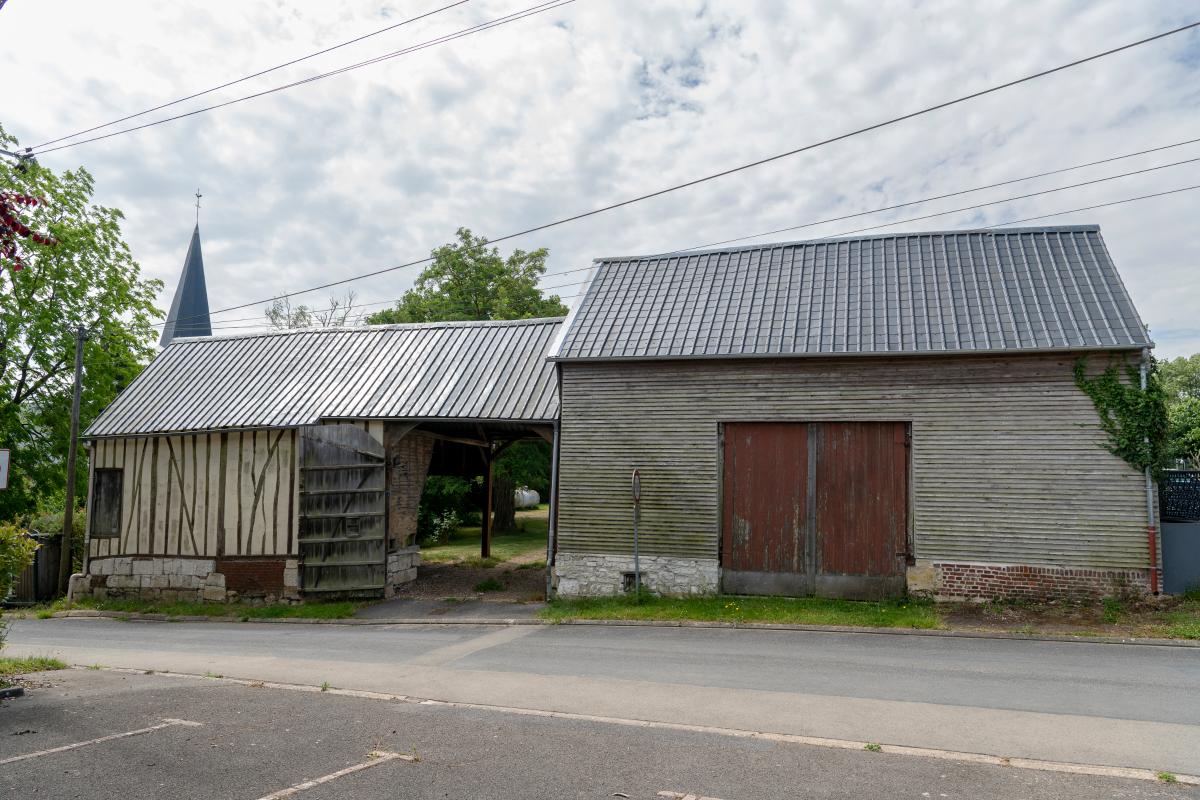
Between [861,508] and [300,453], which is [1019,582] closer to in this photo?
[861,508]

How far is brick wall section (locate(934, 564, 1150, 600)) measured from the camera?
11.8 meters

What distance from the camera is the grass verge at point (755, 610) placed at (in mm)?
11844

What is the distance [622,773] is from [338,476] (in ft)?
38.4

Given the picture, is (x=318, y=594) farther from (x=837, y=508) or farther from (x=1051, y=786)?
(x=1051, y=786)

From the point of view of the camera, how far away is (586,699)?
313 inches

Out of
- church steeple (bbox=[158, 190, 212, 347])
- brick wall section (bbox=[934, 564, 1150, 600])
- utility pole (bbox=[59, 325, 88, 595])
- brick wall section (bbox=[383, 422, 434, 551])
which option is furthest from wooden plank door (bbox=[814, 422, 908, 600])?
church steeple (bbox=[158, 190, 212, 347])

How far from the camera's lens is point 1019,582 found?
12195 mm

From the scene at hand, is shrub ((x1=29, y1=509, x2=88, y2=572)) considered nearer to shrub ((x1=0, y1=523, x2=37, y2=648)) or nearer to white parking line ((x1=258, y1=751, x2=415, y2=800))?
shrub ((x1=0, y1=523, x2=37, y2=648))

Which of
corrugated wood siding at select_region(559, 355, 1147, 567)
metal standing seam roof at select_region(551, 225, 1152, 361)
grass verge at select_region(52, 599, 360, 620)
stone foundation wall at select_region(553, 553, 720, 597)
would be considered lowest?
grass verge at select_region(52, 599, 360, 620)

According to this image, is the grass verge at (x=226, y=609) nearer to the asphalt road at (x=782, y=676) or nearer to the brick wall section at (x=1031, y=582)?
the asphalt road at (x=782, y=676)

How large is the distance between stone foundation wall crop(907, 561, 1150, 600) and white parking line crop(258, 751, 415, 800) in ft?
31.2

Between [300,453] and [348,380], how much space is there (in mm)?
2253

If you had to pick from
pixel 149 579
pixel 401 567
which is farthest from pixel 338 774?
pixel 149 579

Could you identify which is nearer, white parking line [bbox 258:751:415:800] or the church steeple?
white parking line [bbox 258:751:415:800]
